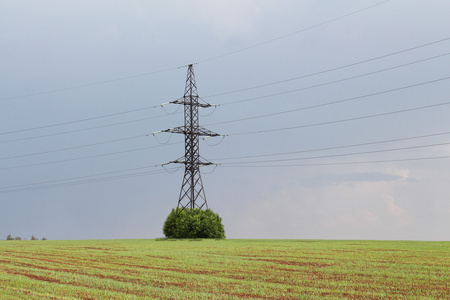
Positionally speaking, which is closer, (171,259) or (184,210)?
(171,259)

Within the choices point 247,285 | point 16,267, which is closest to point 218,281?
point 247,285

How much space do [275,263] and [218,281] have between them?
7.09 m

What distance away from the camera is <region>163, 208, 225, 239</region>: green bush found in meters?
49.5

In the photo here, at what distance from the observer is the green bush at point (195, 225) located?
4950 centimetres

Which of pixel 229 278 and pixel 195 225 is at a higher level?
pixel 195 225

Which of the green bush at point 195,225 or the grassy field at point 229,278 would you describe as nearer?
the grassy field at point 229,278

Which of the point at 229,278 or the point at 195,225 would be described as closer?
the point at 229,278

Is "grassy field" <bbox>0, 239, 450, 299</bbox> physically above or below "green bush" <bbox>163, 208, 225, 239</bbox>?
below

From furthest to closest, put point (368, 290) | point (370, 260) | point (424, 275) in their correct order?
1. point (370, 260)
2. point (424, 275)
3. point (368, 290)

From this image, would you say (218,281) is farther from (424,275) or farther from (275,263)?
(424,275)

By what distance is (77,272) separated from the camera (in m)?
20.4

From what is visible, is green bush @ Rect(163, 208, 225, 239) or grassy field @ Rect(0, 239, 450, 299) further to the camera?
green bush @ Rect(163, 208, 225, 239)

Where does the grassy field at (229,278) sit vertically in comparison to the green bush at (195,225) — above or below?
below

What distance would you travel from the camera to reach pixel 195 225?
4934 centimetres
